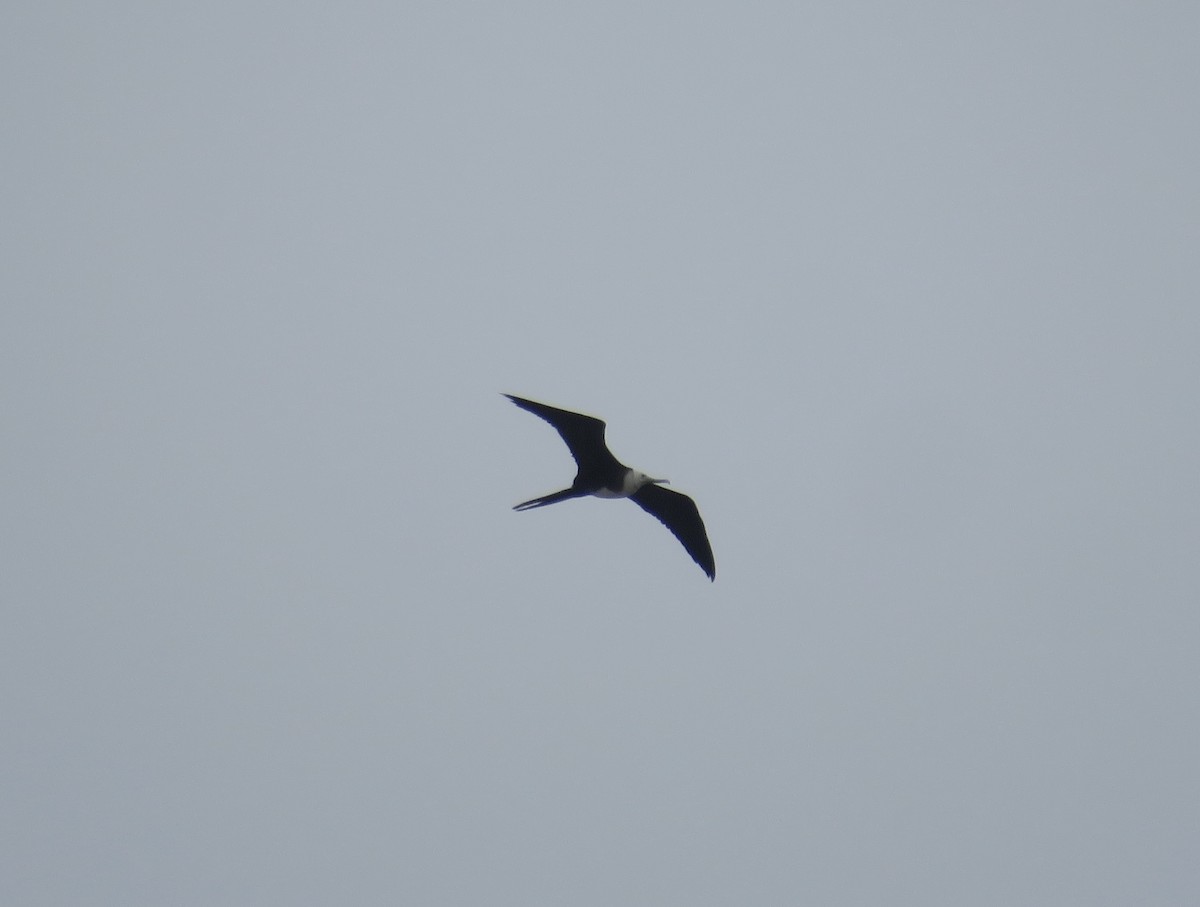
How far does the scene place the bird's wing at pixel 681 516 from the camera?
1307cm

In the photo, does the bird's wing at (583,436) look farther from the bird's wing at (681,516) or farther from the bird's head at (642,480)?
the bird's wing at (681,516)

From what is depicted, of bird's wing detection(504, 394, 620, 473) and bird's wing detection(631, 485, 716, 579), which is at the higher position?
bird's wing detection(504, 394, 620, 473)

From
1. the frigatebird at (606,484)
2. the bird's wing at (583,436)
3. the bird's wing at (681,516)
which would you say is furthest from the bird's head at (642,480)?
the bird's wing at (681,516)

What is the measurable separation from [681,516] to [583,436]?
2.33 metres

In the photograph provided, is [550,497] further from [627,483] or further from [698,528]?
[698,528]

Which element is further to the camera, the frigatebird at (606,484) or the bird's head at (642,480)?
the bird's head at (642,480)

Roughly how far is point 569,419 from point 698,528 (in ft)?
9.74

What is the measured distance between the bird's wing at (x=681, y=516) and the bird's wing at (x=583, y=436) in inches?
52.0

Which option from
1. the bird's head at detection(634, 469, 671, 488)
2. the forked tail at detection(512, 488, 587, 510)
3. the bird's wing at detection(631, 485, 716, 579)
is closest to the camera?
the forked tail at detection(512, 488, 587, 510)

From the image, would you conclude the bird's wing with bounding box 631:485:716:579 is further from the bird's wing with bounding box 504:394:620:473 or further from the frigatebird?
the bird's wing with bounding box 504:394:620:473

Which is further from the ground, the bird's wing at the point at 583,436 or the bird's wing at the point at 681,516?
the bird's wing at the point at 583,436

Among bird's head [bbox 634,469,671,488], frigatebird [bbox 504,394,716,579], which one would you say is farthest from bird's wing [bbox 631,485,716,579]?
bird's head [bbox 634,469,671,488]

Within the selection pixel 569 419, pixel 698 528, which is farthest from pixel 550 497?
pixel 698 528

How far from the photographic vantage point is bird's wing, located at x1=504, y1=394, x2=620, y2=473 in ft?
36.0
